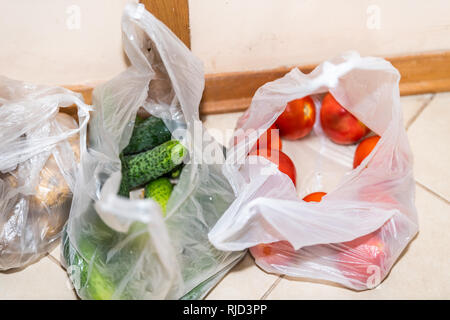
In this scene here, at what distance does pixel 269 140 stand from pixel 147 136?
228 mm

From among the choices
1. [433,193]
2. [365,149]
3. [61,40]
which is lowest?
[433,193]

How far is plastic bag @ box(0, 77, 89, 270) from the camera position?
80cm

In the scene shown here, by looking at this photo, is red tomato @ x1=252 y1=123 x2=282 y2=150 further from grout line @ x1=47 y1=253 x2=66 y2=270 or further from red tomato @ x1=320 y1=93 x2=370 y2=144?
grout line @ x1=47 y1=253 x2=66 y2=270

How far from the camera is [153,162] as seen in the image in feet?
2.70

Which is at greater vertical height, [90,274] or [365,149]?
[365,149]

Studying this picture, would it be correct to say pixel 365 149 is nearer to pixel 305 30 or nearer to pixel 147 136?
pixel 305 30

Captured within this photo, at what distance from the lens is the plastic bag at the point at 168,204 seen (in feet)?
2.36

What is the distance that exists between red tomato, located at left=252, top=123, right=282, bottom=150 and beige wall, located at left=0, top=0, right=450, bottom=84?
0.15 meters

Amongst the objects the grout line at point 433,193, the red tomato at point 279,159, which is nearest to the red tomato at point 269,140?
the red tomato at point 279,159

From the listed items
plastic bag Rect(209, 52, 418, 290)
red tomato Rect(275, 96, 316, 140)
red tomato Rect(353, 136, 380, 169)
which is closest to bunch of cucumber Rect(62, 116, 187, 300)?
plastic bag Rect(209, 52, 418, 290)

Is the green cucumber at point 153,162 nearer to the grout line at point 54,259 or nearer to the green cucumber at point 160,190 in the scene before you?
the green cucumber at point 160,190

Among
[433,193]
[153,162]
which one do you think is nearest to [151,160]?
[153,162]

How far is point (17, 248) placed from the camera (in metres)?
0.81
